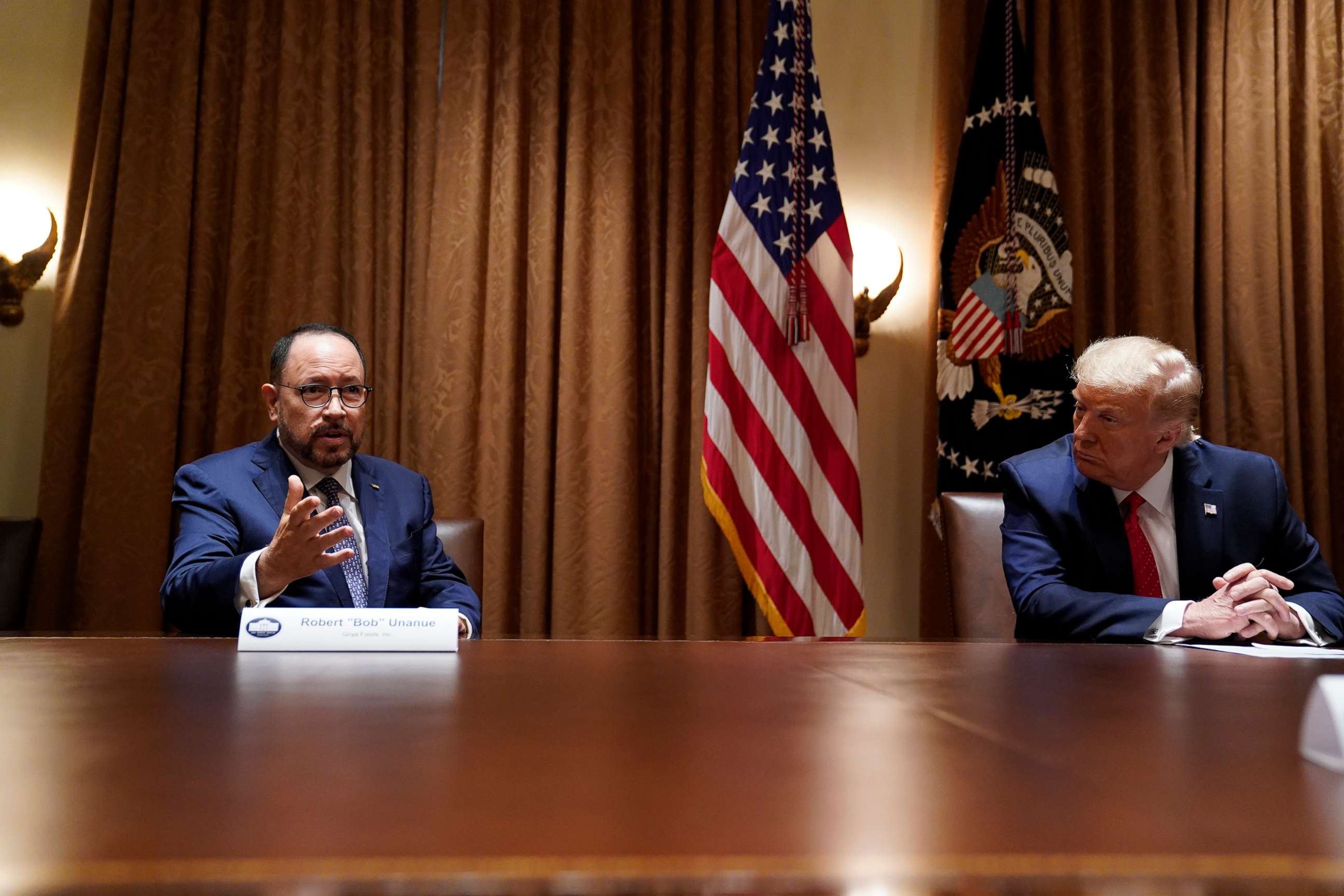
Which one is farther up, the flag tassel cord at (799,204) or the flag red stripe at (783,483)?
the flag tassel cord at (799,204)

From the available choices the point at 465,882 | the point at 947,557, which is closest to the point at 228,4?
the point at 947,557

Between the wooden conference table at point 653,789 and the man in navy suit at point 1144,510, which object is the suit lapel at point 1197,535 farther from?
the wooden conference table at point 653,789

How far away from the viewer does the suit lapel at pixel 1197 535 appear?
236 cm

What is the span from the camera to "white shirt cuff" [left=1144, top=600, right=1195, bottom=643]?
195 cm

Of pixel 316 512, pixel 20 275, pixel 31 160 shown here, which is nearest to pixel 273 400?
pixel 316 512

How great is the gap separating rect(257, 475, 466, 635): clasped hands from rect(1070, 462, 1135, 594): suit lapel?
59.3 inches

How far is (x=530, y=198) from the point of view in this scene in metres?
3.83

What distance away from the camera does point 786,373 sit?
3570mm

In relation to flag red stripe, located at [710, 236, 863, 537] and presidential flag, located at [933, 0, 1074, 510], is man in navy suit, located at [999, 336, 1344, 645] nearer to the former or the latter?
flag red stripe, located at [710, 236, 863, 537]


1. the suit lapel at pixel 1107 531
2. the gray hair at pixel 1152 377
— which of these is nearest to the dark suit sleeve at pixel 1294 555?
the gray hair at pixel 1152 377

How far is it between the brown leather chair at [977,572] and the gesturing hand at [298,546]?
5.27 feet

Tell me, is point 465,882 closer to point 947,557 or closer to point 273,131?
point 947,557

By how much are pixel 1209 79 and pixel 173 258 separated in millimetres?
4101

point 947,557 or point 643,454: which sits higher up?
point 643,454
